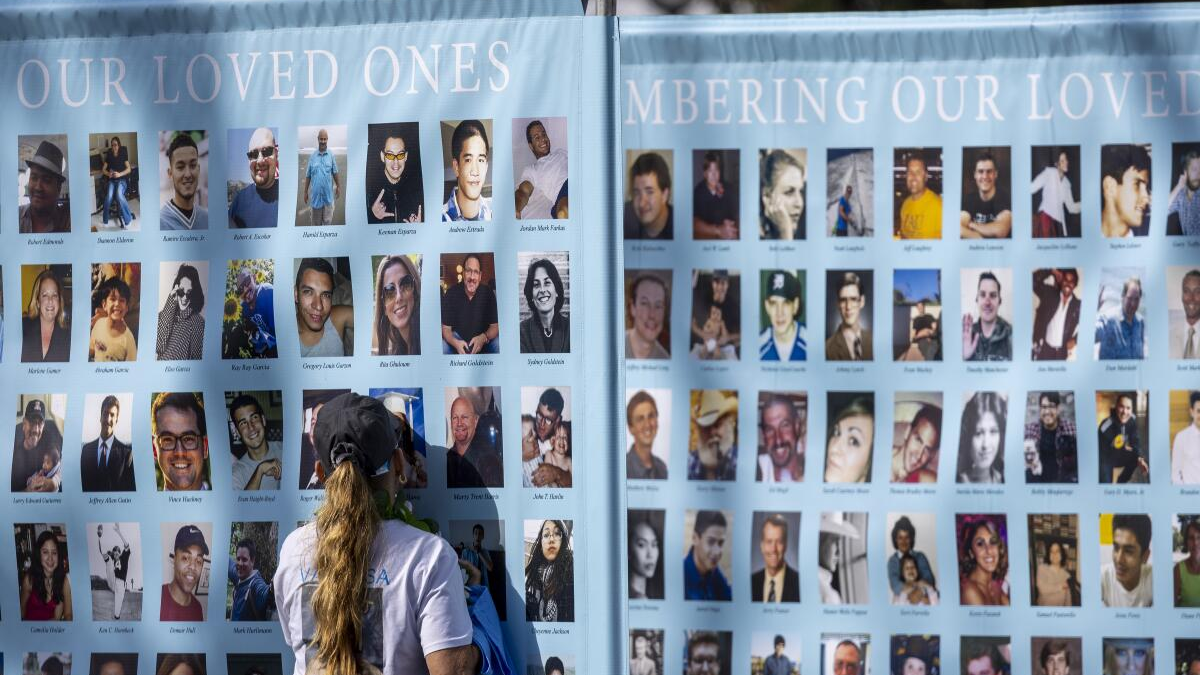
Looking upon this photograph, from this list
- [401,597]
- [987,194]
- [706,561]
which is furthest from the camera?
[706,561]

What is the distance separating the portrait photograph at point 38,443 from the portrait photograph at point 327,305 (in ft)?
2.14

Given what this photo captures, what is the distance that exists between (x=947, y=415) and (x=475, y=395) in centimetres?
114

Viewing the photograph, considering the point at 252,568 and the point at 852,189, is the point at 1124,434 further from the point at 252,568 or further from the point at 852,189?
the point at 252,568

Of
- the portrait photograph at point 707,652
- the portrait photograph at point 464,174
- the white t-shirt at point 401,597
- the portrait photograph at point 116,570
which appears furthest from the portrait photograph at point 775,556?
the portrait photograph at point 116,570

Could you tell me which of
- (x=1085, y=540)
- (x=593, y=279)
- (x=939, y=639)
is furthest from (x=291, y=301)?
(x=1085, y=540)

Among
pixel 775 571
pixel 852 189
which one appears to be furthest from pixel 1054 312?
pixel 775 571

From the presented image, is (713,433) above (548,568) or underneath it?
above

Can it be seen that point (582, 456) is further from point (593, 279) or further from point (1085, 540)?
point (1085, 540)

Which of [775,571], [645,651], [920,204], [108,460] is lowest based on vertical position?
[645,651]

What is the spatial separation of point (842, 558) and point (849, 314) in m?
0.60

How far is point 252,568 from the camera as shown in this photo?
261cm

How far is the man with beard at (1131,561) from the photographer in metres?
2.59

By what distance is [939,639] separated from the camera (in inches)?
104

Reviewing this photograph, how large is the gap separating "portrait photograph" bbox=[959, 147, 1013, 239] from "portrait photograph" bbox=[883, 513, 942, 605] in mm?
704
